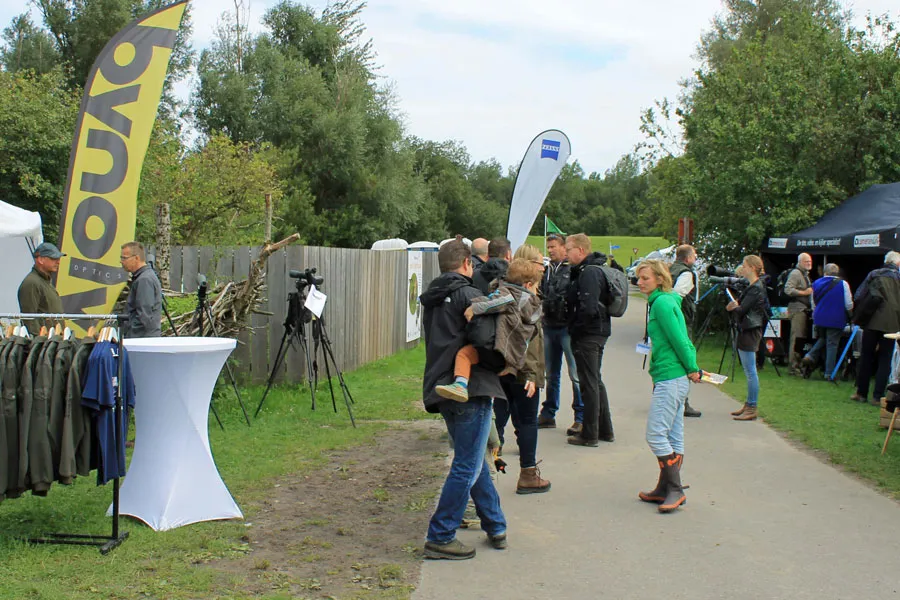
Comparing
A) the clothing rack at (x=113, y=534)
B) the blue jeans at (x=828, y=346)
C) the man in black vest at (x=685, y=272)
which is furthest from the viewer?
the blue jeans at (x=828, y=346)

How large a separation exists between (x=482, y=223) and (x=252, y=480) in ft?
203

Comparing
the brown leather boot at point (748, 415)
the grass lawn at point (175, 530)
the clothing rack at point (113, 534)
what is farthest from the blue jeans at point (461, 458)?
the brown leather boot at point (748, 415)

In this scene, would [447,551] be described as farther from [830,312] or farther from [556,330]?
[830,312]

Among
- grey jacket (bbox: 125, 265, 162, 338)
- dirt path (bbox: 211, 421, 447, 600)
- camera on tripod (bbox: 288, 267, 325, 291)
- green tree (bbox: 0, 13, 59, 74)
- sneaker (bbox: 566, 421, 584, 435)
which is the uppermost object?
green tree (bbox: 0, 13, 59, 74)

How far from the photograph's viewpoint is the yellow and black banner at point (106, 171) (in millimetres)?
8531

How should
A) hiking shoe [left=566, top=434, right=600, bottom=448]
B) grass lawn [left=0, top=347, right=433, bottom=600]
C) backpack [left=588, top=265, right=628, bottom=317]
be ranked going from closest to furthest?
1. grass lawn [left=0, top=347, right=433, bottom=600]
2. backpack [left=588, top=265, right=628, bottom=317]
3. hiking shoe [left=566, top=434, right=600, bottom=448]

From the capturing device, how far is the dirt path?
459cm

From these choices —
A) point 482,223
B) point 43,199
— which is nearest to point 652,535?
point 43,199

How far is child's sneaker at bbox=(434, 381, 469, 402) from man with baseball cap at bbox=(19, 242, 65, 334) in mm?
4813

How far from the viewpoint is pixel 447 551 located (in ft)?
16.3

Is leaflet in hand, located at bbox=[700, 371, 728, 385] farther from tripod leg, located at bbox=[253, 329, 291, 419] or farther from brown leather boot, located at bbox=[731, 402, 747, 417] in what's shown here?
tripod leg, located at bbox=[253, 329, 291, 419]

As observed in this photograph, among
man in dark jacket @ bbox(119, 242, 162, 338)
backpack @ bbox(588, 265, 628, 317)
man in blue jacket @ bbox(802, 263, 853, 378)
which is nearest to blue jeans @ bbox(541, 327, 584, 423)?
backpack @ bbox(588, 265, 628, 317)

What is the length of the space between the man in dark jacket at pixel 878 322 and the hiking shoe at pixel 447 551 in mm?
7743

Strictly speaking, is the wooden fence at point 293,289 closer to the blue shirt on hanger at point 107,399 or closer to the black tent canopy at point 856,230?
the blue shirt on hanger at point 107,399
